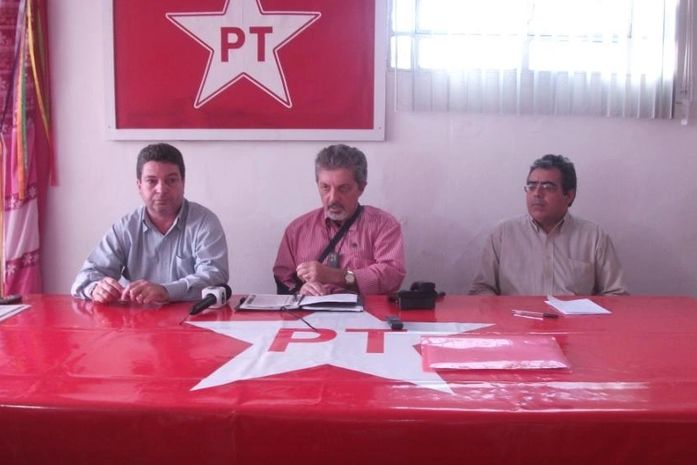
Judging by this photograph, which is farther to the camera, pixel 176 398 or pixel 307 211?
pixel 307 211

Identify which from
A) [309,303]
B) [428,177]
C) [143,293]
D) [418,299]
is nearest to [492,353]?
[418,299]

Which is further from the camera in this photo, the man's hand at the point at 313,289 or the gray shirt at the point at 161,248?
the gray shirt at the point at 161,248

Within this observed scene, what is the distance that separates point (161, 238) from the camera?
7.37ft

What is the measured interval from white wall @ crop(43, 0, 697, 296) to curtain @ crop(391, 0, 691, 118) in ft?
0.26

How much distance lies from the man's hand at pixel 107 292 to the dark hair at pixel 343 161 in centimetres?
85

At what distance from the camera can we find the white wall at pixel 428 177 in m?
2.78

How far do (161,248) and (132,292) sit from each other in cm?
41

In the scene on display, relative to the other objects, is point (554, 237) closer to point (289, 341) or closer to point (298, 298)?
point (298, 298)

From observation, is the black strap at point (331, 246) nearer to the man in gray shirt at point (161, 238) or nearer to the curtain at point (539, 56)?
the man in gray shirt at point (161, 238)

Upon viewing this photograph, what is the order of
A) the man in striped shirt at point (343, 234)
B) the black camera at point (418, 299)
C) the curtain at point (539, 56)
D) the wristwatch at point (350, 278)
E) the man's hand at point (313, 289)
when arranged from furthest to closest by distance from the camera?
the curtain at point (539, 56) < the man in striped shirt at point (343, 234) < the wristwatch at point (350, 278) < the man's hand at point (313, 289) < the black camera at point (418, 299)

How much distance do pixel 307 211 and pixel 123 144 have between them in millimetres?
869

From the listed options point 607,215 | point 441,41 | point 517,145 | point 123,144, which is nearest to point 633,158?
point 607,215

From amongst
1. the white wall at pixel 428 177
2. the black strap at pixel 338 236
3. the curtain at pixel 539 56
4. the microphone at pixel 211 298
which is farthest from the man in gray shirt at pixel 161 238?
the curtain at pixel 539 56

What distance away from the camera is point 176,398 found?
3.69 feet
